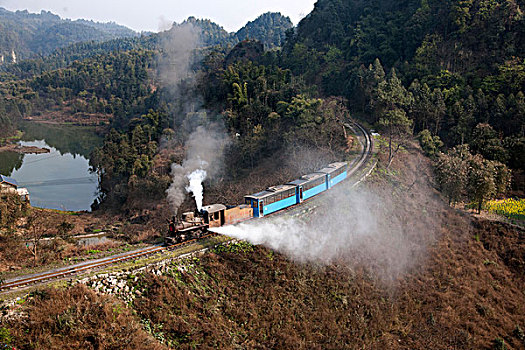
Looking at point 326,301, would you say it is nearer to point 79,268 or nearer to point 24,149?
point 79,268

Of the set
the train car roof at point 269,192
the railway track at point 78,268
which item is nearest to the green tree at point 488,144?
the train car roof at point 269,192

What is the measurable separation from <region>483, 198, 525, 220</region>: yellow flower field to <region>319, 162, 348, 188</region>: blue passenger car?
12.0m

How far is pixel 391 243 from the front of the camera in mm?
24156

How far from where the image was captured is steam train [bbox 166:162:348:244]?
18344 millimetres

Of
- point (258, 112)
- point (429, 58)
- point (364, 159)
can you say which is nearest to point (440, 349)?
point (364, 159)

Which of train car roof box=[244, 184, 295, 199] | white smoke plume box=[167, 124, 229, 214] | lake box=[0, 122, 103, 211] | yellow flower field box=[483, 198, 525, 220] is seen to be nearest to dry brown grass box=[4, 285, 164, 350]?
train car roof box=[244, 184, 295, 199]

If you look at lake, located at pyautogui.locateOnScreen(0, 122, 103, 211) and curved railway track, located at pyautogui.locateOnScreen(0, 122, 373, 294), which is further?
lake, located at pyautogui.locateOnScreen(0, 122, 103, 211)

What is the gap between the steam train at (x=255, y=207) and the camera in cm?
1834

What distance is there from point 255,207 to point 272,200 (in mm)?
1352

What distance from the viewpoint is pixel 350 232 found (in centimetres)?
2408

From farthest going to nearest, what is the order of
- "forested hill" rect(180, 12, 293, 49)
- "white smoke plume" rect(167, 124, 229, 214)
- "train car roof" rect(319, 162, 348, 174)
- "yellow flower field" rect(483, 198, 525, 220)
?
"forested hill" rect(180, 12, 293, 49) → "white smoke plume" rect(167, 124, 229, 214) → "yellow flower field" rect(483, 198, 525, 220) → "train car roof" rect(319, 162, 348, 174)

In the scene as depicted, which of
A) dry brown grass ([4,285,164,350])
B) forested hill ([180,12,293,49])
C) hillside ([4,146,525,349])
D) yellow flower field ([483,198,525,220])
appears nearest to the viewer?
dry brown grass ([4,285,164,350])

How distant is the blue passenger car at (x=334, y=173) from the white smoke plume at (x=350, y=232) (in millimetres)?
699

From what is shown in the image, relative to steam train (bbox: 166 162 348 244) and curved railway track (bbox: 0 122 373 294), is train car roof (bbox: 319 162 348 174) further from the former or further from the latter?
curved railway track (bbox: 0 122 373 294)
